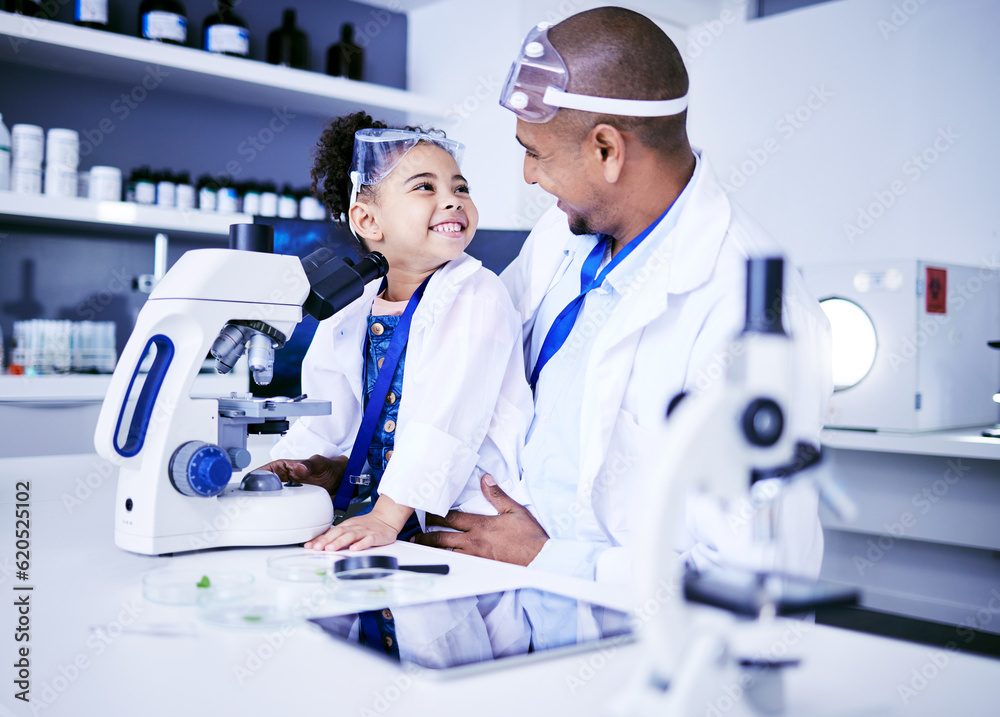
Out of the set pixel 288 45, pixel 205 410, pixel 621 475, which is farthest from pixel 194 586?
pixel 288 45

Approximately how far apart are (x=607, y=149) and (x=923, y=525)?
6.85ft

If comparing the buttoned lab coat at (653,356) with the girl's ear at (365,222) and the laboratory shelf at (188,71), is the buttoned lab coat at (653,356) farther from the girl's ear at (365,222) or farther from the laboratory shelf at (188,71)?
the laboratory shelf at (188,71)

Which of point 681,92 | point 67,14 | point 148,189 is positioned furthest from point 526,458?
point 67,14

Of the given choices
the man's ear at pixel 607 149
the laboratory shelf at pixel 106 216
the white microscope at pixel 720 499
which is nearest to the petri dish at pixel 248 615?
the white microscope at pixel 720 499

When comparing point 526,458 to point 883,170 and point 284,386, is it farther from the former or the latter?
point 883,170

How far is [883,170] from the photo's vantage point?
361 centimetres

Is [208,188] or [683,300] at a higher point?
[208,188]

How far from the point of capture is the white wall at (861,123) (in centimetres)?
338

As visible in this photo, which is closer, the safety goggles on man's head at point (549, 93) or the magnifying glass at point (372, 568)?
the magnifying glass at point (372, 568)

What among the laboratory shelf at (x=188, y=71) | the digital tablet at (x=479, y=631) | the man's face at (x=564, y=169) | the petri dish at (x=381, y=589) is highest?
the laboratory shelf at (x=188, y=71)

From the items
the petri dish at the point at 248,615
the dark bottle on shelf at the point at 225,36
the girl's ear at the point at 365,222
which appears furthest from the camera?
the dark bottle on shelf at the point at 225,36

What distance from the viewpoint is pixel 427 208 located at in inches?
63.4

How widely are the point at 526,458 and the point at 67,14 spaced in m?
2.74

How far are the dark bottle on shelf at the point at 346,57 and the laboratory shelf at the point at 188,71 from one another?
19cm
